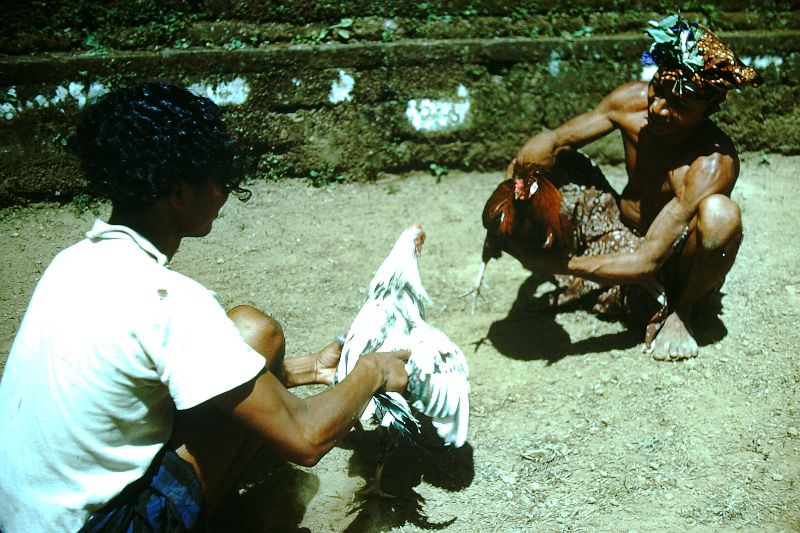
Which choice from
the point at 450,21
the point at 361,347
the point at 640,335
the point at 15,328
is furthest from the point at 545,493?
the point at 450,21

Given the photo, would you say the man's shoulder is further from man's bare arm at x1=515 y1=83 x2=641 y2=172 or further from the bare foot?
the bare foot

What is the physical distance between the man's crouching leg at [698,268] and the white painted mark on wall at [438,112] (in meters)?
2.18

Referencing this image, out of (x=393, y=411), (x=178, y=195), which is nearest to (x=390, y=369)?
(x=393, y=411)

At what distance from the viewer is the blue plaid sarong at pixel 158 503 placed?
189cm

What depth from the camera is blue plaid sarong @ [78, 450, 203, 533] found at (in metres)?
1.89

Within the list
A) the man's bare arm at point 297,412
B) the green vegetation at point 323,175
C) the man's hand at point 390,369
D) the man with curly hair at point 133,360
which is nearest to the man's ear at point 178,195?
the man with curly hair at point 133,360

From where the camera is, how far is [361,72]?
496 centimetres

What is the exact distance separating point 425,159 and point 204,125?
3.45 metres

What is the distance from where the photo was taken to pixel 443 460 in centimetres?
305

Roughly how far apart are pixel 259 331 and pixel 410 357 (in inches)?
24.5

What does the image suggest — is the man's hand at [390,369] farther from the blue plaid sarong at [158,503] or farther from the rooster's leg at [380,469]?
the blue plaid sarong at [158,503]

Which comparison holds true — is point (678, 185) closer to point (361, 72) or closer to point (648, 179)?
point (648, 179)

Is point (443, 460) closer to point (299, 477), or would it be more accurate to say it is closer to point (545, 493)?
point (545, 493)

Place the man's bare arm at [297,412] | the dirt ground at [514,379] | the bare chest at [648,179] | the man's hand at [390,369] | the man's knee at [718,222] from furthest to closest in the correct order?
the bare chest at [648,179] → the man's knee at [718,222] → the dirt ground at [514,379] → the man's hand at [390,369] → the man's bare arm at [297,412]
